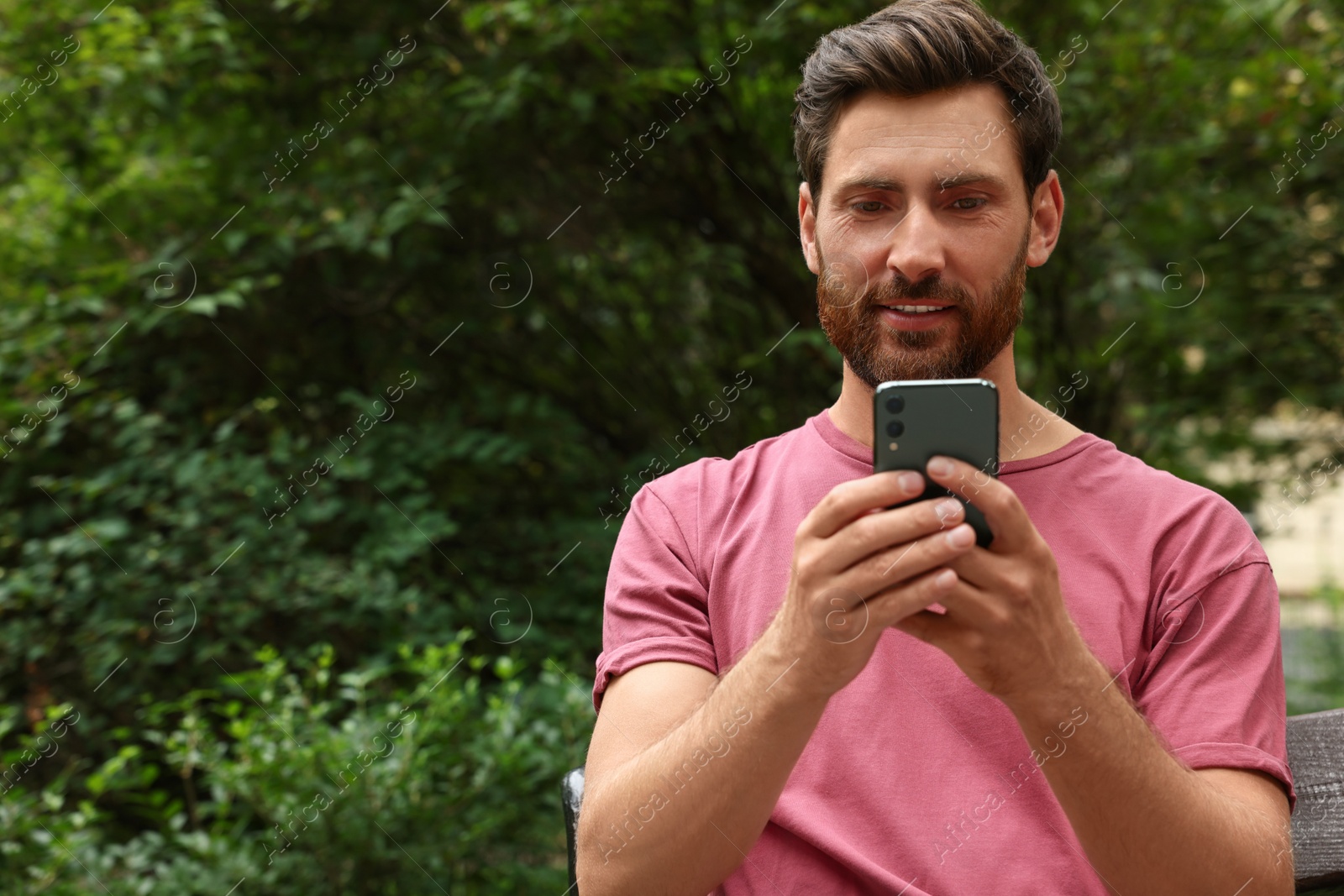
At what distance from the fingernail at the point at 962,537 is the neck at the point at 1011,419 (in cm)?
63

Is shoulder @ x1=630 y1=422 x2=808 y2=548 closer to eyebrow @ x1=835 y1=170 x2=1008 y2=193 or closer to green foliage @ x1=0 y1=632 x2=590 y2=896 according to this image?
eyebrow @ x1=835 y1=170 x2=1008 y2=193

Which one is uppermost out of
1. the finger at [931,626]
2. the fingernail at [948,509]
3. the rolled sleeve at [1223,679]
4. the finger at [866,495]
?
the finger at [866,495]

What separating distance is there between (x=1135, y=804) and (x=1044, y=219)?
3.36ft

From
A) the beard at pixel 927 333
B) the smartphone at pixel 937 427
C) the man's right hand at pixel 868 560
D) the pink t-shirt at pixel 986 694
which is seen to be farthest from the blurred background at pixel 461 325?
the smartphone at pixel 937 427

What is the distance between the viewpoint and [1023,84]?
1823 millimetres

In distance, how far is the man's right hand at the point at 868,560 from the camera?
1185mm

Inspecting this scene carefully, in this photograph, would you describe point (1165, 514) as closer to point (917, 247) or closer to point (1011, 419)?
point (1011, 419)

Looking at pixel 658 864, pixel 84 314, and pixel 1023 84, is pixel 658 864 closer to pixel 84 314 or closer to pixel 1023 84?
pixel 1023 84

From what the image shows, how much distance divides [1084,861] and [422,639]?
2.44 m

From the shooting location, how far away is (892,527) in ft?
3.89

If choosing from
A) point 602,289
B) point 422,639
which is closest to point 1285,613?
point 602,289

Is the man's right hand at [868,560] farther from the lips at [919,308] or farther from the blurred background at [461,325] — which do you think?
the blurred background at [461,325]

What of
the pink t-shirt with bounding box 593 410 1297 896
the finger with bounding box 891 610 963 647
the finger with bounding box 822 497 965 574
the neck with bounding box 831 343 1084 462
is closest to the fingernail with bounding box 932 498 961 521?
the finger with bounding box 822 497 965 574

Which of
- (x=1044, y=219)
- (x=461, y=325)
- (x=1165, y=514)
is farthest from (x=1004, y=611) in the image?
(x=461, y=325)
